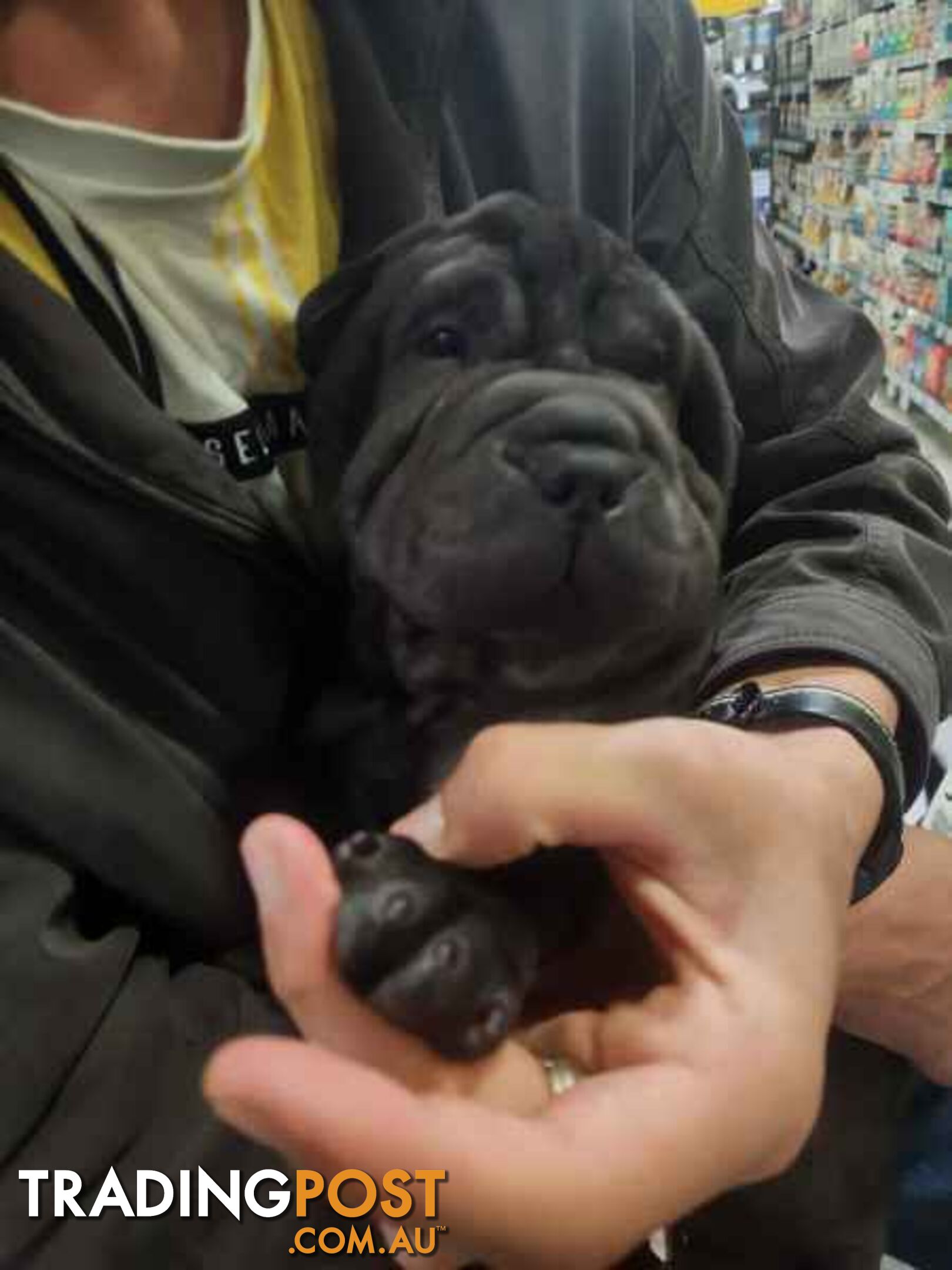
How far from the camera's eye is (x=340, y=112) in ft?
2.49

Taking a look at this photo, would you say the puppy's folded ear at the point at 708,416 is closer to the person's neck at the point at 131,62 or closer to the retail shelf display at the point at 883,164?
the person's neck at the point at 131,62

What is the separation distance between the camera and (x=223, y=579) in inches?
27.7

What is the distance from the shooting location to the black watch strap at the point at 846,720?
0.68 meters

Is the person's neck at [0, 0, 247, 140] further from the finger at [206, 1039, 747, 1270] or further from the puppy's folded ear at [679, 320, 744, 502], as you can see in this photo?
the finger at [206, 1039, 747, 1270]

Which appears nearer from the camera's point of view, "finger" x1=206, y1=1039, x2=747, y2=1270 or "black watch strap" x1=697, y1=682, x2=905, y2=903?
"finger" x1=206, y1=1039, x2=747, y2=1270

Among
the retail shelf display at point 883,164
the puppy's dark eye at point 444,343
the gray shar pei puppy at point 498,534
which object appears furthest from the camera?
the retail shelf display at point 883,164

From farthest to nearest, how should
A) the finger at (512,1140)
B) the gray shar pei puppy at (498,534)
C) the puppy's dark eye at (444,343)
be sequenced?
1. the puppy's dark eye at (444,343)
2. the gray shar pei puppy at (498,534)
3. the finger at (512,1140)

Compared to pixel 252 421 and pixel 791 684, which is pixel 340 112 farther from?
pixel 791 684

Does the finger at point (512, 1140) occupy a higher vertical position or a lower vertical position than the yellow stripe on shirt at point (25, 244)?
lower

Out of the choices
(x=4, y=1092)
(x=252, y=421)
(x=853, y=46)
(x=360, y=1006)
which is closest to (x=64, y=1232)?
(x=4, y=1092)

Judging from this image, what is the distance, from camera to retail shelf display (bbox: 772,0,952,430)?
10.4 feet

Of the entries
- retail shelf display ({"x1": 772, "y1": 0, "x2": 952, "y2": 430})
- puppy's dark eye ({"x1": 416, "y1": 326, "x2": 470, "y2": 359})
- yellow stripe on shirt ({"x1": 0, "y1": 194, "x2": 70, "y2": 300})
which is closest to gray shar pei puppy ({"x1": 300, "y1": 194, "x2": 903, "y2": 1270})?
puppy's dark eye ({"x1": 416, "y1": 326, "x2": 470, "y2": 359})

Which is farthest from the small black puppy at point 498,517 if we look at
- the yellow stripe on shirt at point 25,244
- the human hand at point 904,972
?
the human hand at point 904,972

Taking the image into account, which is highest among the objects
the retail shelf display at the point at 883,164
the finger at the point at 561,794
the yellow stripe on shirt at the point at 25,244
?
the yellow stripe on shirt at the point at 25,244
